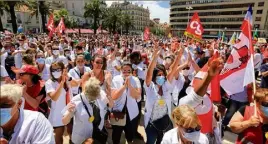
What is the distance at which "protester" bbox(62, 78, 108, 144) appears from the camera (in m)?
3.00

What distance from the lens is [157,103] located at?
146 inches

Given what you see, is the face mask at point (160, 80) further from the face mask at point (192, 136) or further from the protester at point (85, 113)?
the face mask at point (192, 136)

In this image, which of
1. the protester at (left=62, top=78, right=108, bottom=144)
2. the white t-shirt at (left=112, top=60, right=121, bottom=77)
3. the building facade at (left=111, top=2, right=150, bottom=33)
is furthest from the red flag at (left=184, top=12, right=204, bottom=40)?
the building facade at (left=111, top=2, right=150, bottom=33)

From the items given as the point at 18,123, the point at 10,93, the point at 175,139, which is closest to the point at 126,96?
the point at 175,139

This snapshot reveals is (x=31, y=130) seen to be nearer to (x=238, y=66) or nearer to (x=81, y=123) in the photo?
(x=81, y=123)

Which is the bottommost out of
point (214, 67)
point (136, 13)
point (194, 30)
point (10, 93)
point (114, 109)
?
point (114, 109)

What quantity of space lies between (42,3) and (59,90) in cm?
5012

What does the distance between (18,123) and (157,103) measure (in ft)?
7.34

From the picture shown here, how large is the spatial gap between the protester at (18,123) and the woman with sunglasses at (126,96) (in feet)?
6.21

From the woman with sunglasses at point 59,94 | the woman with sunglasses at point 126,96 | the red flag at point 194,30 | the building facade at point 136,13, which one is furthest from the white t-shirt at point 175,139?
the building facade at point 136,13

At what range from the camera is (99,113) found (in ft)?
10.3

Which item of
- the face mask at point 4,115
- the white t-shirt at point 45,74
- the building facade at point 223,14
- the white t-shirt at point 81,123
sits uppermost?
the building facade at point 223,14

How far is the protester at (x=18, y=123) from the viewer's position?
5.73ft

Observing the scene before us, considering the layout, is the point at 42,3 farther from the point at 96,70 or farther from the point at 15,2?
the point at 96,70
